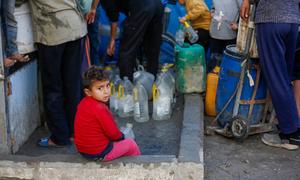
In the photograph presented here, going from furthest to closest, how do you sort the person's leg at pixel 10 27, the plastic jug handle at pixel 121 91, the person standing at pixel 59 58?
the plastic jug handle at pixel 121 91
the person standing at pixel 59 58
the person's leg at pixel 10 27

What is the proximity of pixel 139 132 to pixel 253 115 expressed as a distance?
1221 mm

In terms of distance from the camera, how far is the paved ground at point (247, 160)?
459 cm

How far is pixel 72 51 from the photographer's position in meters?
4.68

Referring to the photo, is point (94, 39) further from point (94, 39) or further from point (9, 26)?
point (9, 26)

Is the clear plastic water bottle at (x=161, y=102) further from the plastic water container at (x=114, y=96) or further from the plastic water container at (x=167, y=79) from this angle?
the plastic water container at (x=114, y=96)

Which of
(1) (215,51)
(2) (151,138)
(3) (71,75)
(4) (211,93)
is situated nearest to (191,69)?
(4) (211,93)

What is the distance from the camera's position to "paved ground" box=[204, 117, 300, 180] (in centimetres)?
459

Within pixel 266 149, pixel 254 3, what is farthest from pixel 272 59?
pixel 266 149

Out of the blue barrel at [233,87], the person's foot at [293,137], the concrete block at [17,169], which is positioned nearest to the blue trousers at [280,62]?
the person's foot at [293,137]

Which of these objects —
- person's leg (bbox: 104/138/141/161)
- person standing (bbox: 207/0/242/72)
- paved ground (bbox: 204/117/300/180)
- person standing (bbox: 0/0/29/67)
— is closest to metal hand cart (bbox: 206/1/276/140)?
paved ground (bbox: 204/117/300/180)

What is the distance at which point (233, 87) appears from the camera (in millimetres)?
5383

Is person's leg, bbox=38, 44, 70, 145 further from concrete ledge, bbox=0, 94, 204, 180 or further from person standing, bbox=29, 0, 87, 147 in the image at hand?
concrete ledge, bbox=0, 94, 204, 180

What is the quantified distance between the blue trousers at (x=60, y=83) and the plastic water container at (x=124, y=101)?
75cm

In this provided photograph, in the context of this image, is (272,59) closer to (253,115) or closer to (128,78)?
(253,115)
